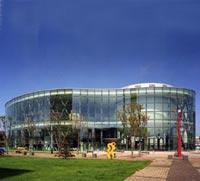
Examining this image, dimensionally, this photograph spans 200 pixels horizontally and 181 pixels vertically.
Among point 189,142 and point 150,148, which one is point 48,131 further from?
point 189,142

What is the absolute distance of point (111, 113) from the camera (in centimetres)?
8750

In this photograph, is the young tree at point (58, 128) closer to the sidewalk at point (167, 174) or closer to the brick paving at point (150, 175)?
the sidewalk at point (167, 174)

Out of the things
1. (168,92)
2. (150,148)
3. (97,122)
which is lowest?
(150,148)

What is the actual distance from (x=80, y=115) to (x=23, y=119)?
17.9 meters

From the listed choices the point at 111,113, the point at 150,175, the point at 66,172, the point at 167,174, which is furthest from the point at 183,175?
the point at 111,113

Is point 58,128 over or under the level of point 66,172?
over

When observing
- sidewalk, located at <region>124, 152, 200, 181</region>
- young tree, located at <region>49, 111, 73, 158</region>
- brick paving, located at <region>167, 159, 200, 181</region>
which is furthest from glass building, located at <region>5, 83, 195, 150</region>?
brick paving, located at <region>167, 159, 200, 181</region>

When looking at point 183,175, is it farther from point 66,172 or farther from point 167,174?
point 66,172

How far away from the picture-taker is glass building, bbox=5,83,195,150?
274 feet

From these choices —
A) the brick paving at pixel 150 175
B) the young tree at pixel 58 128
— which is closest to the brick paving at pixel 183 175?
the brick paving at pixel 150 175

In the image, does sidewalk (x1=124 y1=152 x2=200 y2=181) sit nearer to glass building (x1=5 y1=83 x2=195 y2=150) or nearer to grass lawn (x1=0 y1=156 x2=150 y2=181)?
grass lawn (x1=0 y1=156 x2=150 y2=181)

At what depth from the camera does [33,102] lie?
94.9 m

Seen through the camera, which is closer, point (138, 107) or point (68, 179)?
point (68, 179)

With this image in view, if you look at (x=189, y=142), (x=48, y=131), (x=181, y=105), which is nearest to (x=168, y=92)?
(x=181, y=105)
